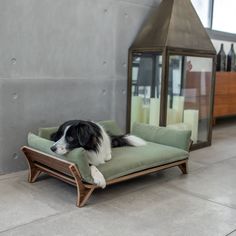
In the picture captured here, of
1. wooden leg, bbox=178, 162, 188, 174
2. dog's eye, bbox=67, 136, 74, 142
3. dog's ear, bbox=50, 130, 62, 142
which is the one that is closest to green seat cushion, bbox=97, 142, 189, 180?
wooden leg, bbox=178, 162, 188, 174

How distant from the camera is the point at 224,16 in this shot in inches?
299

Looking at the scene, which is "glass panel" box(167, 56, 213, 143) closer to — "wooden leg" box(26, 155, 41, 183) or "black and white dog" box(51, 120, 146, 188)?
"black and white dog" box(51, 120, 146, 188)

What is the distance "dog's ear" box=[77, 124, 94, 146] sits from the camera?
3008 millimetres

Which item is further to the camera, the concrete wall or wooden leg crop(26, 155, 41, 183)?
the concrete wall

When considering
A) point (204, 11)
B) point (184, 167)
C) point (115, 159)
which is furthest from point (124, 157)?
point (204, 11)

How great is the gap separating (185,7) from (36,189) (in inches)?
127

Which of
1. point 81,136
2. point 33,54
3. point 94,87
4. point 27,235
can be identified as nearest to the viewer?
point 27,235

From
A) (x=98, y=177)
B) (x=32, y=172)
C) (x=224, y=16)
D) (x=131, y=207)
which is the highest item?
(x=224, y=16)

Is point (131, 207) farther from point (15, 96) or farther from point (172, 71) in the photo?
point (172, 71)

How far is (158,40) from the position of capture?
4.43 m

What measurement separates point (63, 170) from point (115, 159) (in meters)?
0.55

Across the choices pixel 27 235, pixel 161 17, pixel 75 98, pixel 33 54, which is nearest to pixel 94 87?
pixel 75 98

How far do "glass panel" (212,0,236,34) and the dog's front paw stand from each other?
546 cm

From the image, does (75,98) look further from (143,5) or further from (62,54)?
(143,5)
